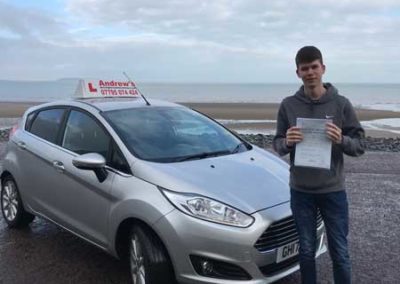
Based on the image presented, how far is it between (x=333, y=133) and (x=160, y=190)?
139 cm

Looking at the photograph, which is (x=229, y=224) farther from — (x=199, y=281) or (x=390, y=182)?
(x=390, y=182)

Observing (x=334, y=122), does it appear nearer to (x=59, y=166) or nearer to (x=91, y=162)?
(x=91, y=162)

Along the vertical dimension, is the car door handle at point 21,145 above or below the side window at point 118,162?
below

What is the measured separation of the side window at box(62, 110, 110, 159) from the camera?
4.84m

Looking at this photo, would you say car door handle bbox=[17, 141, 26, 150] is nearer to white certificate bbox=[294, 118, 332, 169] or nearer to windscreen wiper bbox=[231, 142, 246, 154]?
windscreen wiper bbox=[231, 142, 246, 154]

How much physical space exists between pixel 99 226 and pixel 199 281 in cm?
118

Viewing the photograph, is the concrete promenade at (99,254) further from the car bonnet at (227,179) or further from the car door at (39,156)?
the car bonnet at (227,179)

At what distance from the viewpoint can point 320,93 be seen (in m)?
3.69

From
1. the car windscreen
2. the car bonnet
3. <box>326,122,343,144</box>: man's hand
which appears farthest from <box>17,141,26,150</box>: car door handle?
<box>326,122,343,144</box>: man's hand

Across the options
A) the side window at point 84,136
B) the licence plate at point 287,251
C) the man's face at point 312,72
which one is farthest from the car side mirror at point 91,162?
the man's face at point 312,72

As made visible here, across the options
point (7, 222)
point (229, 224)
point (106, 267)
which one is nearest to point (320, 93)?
point (229, 224)

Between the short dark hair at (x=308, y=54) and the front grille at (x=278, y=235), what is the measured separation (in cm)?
122

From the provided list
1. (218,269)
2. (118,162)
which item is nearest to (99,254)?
(118,162)

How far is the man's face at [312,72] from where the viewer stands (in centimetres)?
362
